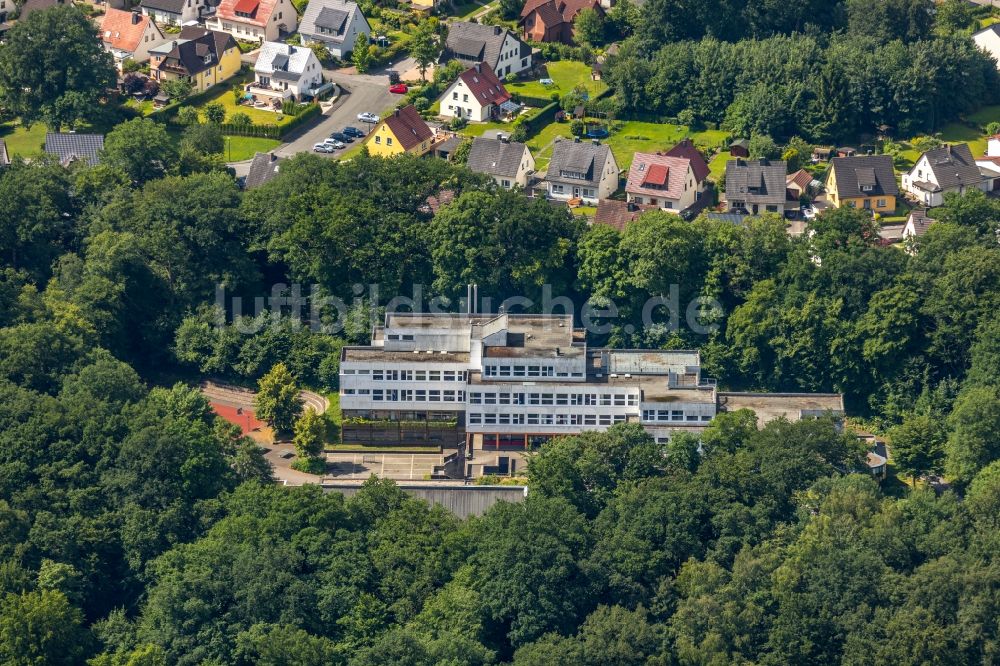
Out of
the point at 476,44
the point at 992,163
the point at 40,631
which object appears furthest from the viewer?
the point at 476,44

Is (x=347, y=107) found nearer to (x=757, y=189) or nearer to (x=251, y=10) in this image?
(x=251, y=10)

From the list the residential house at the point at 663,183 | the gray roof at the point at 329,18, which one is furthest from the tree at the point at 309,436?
the gray roof at the point at 329,18

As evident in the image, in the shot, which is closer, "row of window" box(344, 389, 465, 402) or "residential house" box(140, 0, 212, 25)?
"row of window" box(344, 389, 465, 402)

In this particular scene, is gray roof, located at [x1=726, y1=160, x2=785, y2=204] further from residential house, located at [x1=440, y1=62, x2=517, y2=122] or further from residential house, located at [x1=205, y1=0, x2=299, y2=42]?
residential house, located at [x1=205, y1=0, x2=299, y2=42]

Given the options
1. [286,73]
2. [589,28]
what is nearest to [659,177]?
[589,28]

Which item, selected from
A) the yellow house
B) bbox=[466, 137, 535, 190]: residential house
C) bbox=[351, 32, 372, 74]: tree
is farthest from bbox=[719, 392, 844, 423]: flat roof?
bbox=[351, 32, 372, 74]: tree

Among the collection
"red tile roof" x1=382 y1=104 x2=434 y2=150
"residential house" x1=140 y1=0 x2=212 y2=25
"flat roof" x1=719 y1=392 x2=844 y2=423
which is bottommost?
"flat roof" x1=719 y1=392 x2=844 y2=423
